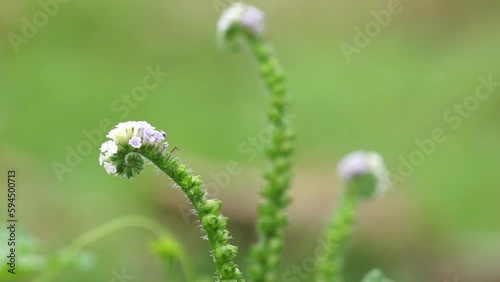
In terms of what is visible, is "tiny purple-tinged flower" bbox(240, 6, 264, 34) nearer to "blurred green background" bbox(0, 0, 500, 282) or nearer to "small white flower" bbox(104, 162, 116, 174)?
"small white flower" bbox(104, 162, 116, 174)

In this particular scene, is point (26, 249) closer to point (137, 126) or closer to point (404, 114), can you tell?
point (137, 126)

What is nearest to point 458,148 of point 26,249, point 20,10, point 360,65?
point 360,65

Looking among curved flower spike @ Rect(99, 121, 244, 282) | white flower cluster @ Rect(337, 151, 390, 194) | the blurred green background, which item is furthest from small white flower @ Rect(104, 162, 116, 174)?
the blurred green background

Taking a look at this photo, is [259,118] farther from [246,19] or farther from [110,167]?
[110,167]

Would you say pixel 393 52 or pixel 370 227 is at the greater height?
pixel 393 52

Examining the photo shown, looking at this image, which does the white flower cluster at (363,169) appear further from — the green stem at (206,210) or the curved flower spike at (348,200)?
the green stem at (206,210)

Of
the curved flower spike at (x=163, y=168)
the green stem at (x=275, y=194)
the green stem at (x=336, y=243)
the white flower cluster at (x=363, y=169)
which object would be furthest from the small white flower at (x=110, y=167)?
the white flower cluster at (x=363, y=169)

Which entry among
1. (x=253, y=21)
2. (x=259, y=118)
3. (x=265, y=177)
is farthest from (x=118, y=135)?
(x=259, y=118)
